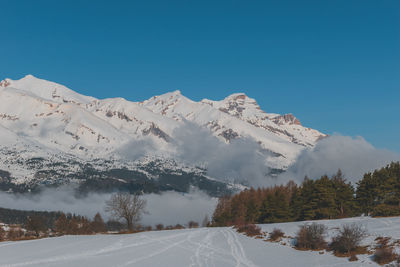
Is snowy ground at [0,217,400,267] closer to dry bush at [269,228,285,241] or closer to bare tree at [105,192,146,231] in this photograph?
dry bush at [269,228,285,241]

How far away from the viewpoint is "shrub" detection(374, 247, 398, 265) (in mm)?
29223

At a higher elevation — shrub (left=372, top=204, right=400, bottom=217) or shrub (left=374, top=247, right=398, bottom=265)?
shrub (left=372, top=204, right=400, bottom=217)

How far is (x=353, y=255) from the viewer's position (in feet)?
108

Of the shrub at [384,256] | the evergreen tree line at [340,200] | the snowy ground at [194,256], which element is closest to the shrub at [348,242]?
the snowy ground at [194,256]

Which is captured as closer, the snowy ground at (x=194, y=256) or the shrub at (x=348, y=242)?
the snowy ground at (x=194, y=256)

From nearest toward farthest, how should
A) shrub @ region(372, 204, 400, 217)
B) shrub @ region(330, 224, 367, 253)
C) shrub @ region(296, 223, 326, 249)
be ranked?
shrub @ region(330, 224, 367, 253), shrub @ region(296, 223, 326, 249), shrub @ region(372, 204, 400, 217)

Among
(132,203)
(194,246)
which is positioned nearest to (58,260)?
(194,246)

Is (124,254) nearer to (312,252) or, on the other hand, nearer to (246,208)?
(312,252)

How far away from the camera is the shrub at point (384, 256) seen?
2922 centimetres

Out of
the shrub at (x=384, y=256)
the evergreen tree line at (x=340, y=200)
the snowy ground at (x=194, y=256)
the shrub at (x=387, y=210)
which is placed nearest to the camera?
the shrub at (x=384, y=256)

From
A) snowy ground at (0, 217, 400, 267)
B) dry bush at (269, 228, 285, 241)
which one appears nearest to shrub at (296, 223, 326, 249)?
snowy ground at (0, 217, 400, 267)

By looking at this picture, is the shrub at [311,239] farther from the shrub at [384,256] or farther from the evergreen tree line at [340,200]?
the evergreen tree line at [340,200]

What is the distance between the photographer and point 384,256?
29.7 m

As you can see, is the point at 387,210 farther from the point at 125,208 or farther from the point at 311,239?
the point at 125,208
